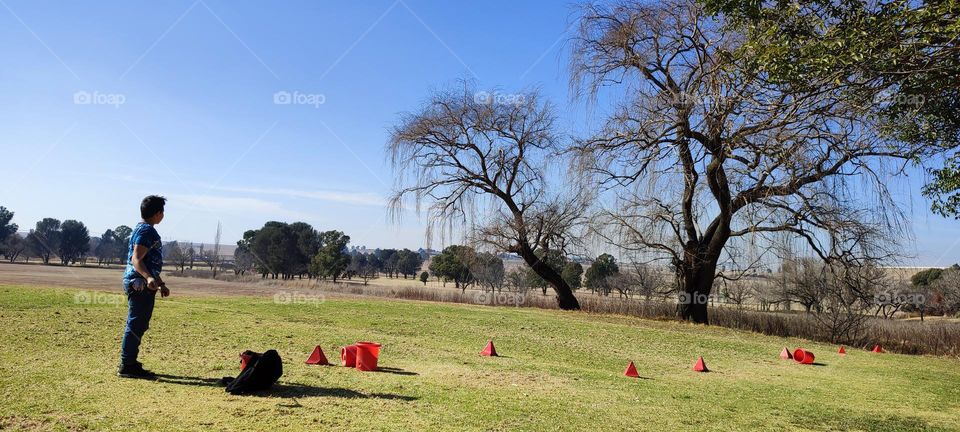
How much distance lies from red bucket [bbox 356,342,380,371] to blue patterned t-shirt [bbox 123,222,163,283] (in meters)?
2.68

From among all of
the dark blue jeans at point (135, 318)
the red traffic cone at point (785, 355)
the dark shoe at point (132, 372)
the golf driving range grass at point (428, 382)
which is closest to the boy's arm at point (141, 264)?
the dark blue jeans at point (135, 318)

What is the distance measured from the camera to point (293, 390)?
6164mm

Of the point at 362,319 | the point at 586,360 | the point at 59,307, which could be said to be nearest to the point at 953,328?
the point at 586,360

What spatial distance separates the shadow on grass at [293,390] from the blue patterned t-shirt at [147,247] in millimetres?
1146

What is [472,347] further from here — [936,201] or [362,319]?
[936,201]

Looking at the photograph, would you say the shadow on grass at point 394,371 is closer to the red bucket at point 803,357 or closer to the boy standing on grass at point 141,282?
the boy standing on grass at point 141,282

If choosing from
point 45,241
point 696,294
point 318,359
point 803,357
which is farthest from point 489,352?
point 45,241

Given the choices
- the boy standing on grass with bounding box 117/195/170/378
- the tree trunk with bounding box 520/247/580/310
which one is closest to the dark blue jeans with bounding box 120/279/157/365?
the boy standing on grass with bounding box 117/195/170/378

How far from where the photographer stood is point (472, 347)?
1141 cm

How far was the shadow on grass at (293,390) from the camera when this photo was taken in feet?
19.7

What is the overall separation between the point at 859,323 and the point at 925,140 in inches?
458

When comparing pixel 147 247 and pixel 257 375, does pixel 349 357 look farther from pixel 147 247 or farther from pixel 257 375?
pixel 147 247

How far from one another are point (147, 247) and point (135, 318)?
77 cm

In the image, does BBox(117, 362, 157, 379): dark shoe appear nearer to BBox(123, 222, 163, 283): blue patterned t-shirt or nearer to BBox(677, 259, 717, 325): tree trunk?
BBox(123, 222, 163, 283): blue patterned t-shirt
